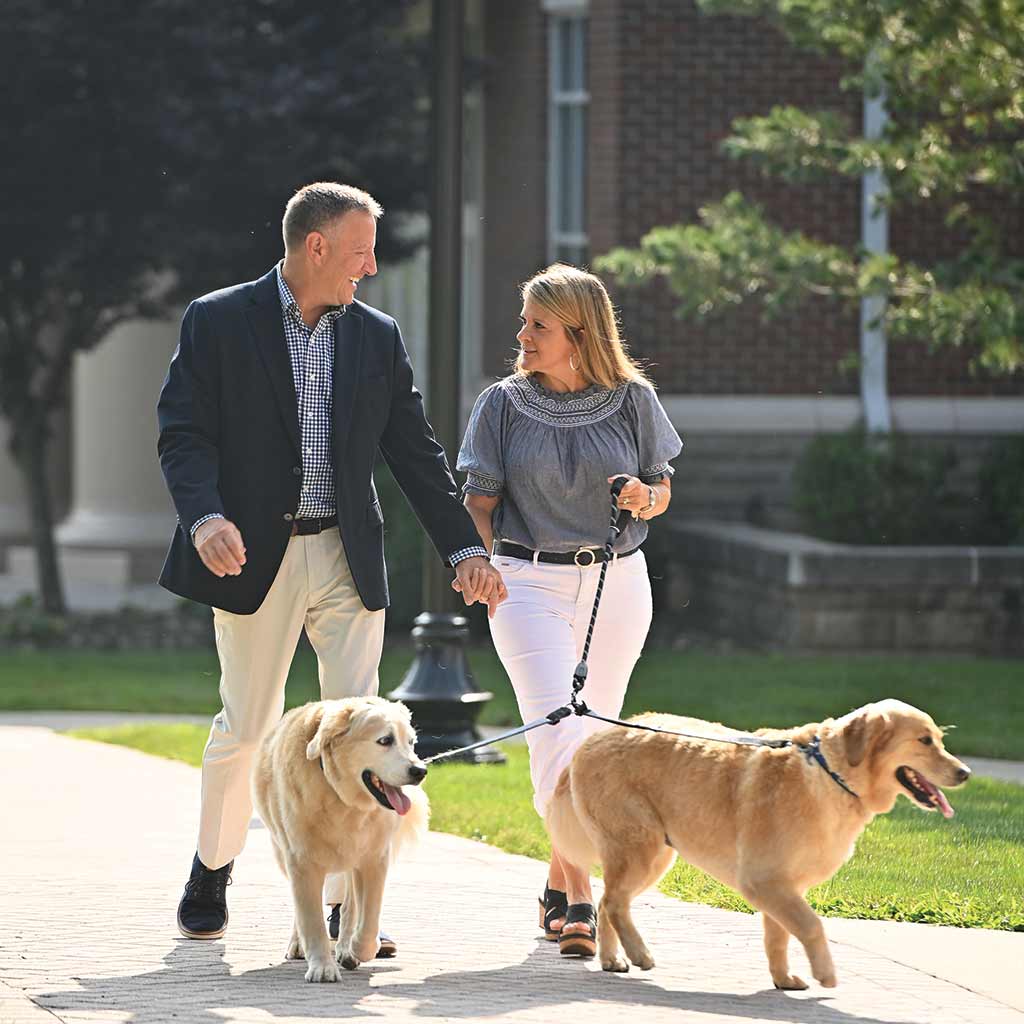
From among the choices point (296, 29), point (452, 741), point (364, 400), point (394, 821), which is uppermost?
point (296, 29)

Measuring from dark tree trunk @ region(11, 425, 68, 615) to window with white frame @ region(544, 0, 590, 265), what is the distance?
4950 millimetres

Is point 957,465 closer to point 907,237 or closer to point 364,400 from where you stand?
point 907,237

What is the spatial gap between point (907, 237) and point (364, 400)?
12.3m

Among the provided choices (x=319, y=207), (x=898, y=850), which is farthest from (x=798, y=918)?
(x=898, y=850)

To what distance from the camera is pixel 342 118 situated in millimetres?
17234

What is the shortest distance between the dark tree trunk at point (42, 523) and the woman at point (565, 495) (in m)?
11.9

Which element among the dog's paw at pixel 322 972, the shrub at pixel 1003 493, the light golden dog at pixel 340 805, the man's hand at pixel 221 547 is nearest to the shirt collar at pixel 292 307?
the man's hand at pixel 221 547

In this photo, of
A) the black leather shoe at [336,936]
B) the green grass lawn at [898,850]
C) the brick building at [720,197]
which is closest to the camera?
the black leather shoe at [336,936]

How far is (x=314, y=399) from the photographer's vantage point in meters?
6.09

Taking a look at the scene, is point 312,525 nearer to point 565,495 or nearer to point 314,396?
point 314,396

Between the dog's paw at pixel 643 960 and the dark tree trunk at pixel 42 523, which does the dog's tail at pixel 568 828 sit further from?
the dark tree trunk at pixel 42 523

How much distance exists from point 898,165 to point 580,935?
8.15 meters

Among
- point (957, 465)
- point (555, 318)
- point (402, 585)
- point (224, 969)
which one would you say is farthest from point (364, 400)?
point (957, 465)

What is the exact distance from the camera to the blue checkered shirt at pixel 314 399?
239 inches
